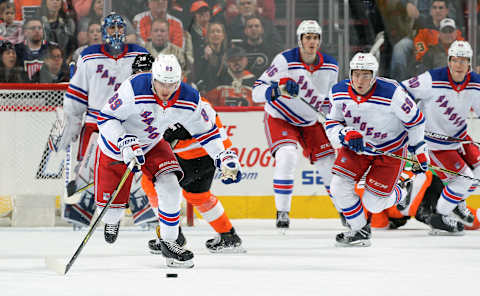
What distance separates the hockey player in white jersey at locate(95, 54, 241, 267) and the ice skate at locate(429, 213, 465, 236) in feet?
8.15

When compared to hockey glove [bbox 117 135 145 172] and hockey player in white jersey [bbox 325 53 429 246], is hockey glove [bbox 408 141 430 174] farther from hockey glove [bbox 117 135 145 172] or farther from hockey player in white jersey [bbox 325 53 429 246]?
hockey glove [bbox 117 135 145 172]

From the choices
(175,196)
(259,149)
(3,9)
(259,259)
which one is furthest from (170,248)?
(3,9)

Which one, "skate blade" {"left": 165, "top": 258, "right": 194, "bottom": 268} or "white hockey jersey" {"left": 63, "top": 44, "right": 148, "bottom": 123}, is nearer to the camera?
"skate blade" {"left": 165, "top": 258, "right": 194, "bottom": 268}

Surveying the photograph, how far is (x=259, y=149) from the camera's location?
25.4 feet

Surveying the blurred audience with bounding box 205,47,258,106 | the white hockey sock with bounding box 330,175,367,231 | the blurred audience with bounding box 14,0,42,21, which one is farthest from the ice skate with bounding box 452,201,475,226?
the blurred audience with bounding box 14,0,42,21

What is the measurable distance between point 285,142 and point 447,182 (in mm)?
1179

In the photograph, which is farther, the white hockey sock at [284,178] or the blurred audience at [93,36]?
the blurred audience at [93,36]

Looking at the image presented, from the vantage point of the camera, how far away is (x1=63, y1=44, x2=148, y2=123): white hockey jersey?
6.21 meters

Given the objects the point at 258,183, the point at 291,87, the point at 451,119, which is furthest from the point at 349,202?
the point at 258,183

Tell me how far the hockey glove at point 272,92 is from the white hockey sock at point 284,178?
369mm

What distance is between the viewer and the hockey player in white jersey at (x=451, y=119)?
21.2 feet

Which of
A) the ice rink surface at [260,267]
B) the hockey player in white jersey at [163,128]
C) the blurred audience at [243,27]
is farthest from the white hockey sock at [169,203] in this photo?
the blurred audience at [243,27]

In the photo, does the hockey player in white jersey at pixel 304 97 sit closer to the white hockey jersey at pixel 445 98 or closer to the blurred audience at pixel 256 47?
the white hockey jersey at pixel 445 98

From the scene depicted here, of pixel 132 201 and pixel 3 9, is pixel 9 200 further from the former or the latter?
pixel 3 9
